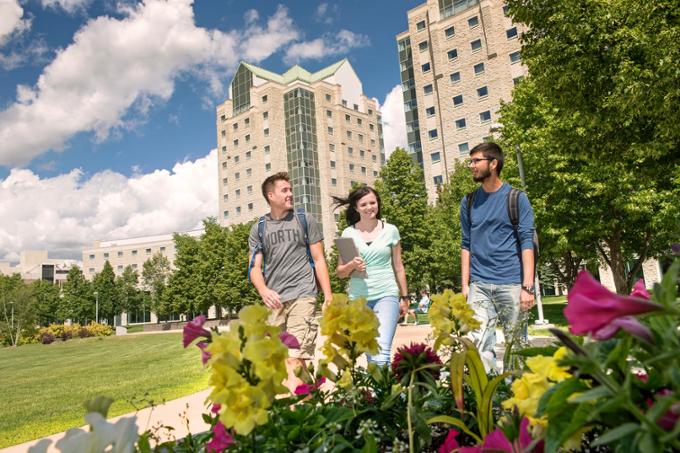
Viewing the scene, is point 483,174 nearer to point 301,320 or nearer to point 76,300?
point 301,320

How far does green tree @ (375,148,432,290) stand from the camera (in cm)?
2653

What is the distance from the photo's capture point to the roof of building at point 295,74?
203ft

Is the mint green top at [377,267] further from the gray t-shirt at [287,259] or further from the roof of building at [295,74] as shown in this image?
the roof of building at [295,74]

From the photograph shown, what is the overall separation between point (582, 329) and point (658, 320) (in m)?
0.18

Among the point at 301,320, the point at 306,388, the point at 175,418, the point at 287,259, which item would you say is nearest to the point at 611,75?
the point at 287,259

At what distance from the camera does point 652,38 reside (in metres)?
8.45

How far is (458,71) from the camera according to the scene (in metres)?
44.1

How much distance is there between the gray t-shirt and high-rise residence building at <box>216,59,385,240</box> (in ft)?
164

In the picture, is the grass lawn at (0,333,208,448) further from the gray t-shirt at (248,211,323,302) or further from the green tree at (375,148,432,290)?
the green tree at (375,148,432,290)

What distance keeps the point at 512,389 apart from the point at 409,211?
26.6 metres

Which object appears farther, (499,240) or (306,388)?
(499,240)

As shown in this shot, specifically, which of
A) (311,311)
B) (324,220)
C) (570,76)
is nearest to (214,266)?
(324,220)

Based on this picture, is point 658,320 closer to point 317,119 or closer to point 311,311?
point 311,311

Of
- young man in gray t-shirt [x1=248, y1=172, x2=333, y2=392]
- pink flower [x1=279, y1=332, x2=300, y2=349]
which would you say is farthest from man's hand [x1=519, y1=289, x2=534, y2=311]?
pink flower [x1=279, y1=332, x2=300, y2=349]
